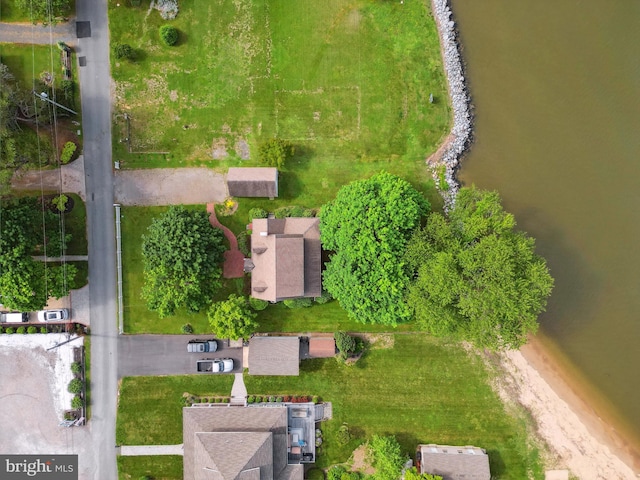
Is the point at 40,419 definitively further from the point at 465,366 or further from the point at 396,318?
the point at 465,366

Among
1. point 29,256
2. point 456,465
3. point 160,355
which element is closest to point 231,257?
point 160,355

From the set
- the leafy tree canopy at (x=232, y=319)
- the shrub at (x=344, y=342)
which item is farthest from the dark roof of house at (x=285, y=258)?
the shrub at (x=344, y=342)

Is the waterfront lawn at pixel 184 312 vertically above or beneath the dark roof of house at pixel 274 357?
above

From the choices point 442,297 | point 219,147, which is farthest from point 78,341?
point 442,297

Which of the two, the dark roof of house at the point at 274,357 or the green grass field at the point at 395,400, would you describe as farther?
the green grass field at the point at 395,400

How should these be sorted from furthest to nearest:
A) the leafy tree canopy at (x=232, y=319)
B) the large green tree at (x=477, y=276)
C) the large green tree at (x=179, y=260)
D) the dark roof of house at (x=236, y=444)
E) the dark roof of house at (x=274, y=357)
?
the dark roof of house at (x=274, y=357) → the leafy tree canopy at (x=232, y=319) → the dark roof of house at (x=236, y=444) → the large green tree at (x=179, y=260) → the large green tree at (x=477, y=276)

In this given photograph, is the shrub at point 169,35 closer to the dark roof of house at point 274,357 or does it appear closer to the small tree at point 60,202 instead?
the small tree at point 60,202

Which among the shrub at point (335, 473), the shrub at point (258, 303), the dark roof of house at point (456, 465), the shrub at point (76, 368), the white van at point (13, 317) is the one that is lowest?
the shrub at point (335, 473)
